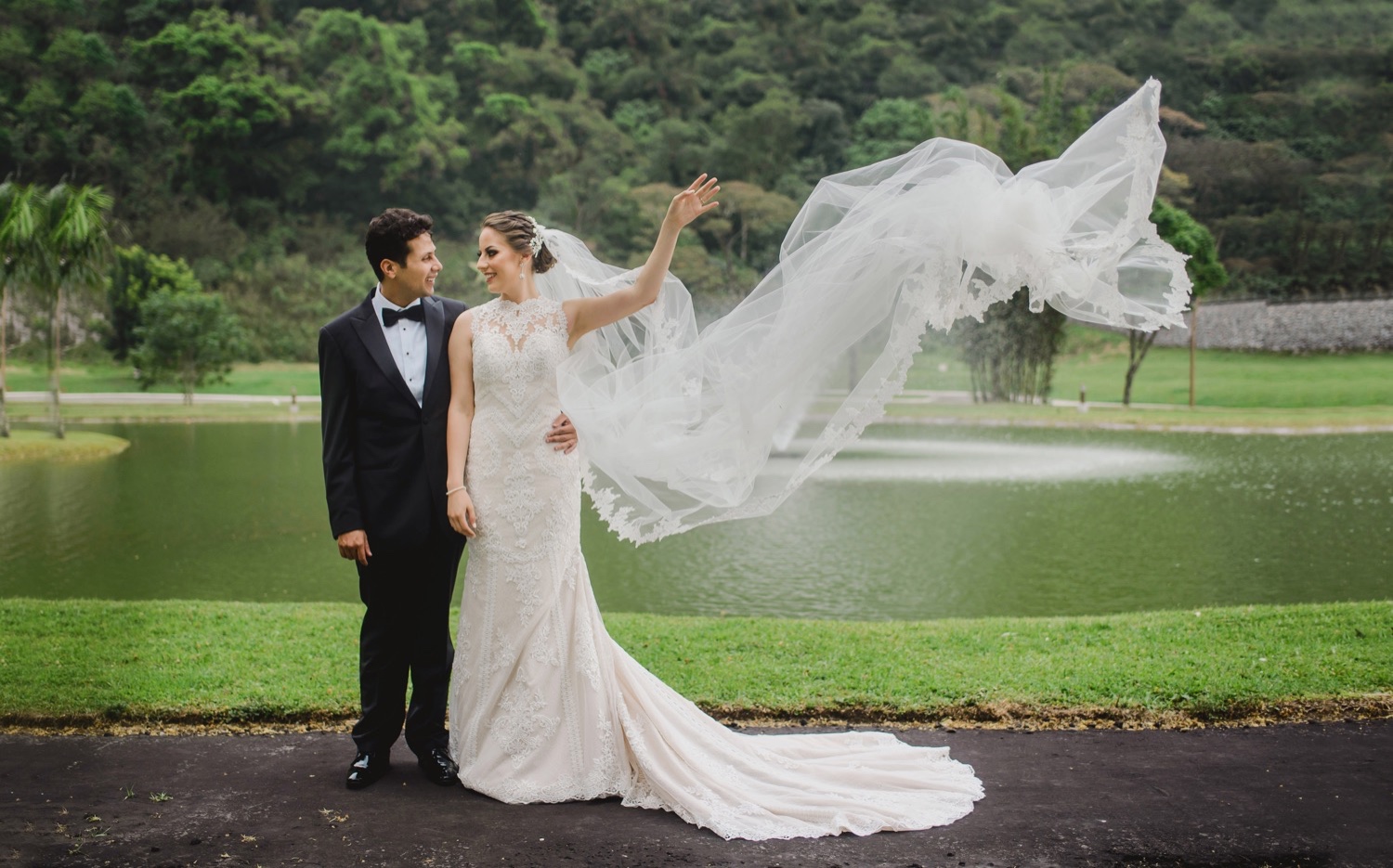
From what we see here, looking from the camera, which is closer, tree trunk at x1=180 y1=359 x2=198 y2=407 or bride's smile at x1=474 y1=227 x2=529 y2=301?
bride's smile at x1=474 y1=227 x2=529 y2=301

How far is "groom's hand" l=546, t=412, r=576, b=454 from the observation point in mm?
3223

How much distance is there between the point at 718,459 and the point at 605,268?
0.74m

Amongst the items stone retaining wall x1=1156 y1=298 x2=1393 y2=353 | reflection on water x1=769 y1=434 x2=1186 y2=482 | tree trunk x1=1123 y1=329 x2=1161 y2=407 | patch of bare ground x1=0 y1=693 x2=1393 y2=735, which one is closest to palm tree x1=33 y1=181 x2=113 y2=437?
reflection on water x1=769 y1=434 x2=1186 y2=482

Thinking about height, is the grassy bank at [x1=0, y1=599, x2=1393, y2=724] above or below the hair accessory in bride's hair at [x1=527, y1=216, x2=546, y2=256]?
below

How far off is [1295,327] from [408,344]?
34.0 metres

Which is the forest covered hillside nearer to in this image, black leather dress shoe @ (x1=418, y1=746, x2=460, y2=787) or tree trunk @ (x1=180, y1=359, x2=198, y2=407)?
tree trunk @ (x1=180, y1=359, x2=198, y2=407)

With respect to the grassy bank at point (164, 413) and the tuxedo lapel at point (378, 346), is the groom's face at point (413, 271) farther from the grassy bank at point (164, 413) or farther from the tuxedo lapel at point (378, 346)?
the grassy bank at point (164, 413)

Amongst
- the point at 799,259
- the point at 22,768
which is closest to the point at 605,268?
the point at 799,259

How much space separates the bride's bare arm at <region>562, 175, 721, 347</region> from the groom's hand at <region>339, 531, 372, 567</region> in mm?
814

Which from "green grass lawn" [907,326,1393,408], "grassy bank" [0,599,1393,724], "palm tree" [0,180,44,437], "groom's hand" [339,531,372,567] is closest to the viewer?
"groom's hand" [339,531,372,567]

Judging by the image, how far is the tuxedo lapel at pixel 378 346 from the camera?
322 cm

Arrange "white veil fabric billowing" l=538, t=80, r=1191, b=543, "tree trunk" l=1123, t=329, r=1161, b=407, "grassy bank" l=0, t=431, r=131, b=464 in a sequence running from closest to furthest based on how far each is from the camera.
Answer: "white veil fabric billowing" l=538, t=80, r=1191, b=543, "grassy bank" l=0, t=431, r=131, b=464, "tree trunk" l=1123, t=329, r=1161, b=407

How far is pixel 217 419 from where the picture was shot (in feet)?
69.8

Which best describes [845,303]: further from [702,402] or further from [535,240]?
[535,240]
